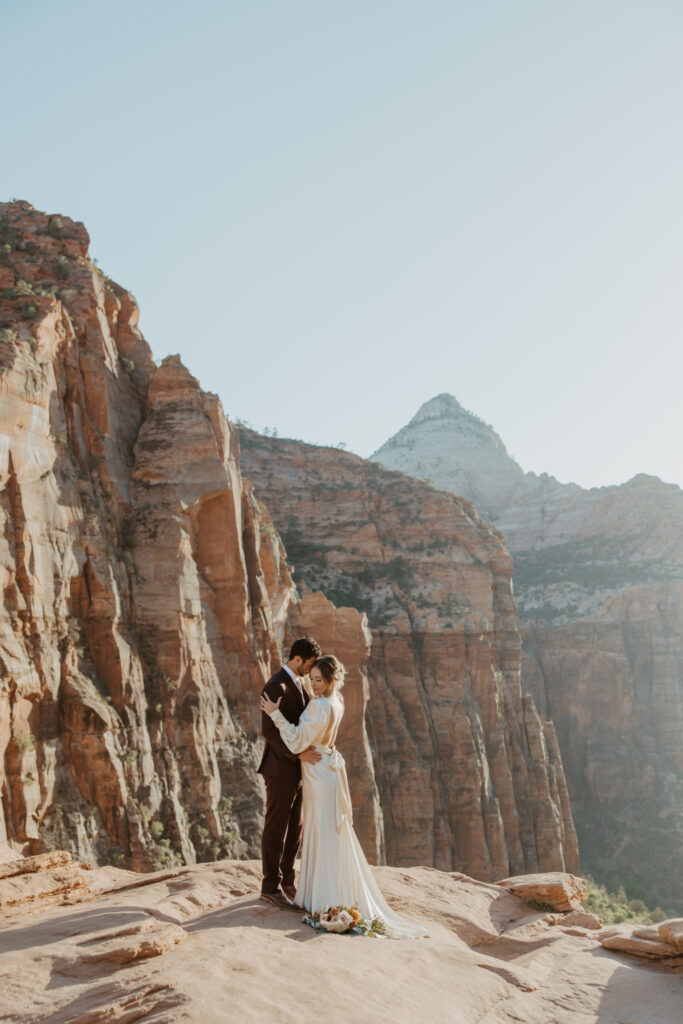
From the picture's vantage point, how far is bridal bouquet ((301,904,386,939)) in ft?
21.7

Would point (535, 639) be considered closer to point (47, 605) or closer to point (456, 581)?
point (456, 581)

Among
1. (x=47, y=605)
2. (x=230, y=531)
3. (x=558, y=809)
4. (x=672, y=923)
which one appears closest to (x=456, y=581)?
(x=558, y=809)

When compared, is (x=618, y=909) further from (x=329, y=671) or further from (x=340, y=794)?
(x=329, y=671)

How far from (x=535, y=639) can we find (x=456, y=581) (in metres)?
29.4

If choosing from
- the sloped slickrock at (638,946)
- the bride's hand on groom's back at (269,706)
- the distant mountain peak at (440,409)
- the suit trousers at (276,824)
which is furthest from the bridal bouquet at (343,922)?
the distant mountain peak at (440,409)

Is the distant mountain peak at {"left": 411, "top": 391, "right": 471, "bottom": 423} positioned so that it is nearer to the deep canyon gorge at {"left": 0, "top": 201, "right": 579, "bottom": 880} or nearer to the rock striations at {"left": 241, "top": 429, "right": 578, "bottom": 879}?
the rock striations at {"left": 241, "top": 429, "right": 578, "bottom": 879}

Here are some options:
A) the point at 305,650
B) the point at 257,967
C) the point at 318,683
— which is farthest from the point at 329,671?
the point at 257,967

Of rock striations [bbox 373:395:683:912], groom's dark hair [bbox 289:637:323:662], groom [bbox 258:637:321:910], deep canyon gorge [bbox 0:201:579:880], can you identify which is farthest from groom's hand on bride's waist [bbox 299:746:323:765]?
rock striations [bbox 373:395:683:912]

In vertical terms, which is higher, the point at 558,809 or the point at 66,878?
the point at 66,878

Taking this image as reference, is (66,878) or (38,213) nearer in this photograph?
(66,878)

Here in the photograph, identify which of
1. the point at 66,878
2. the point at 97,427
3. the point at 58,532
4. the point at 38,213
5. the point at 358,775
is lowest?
the point at 358,775

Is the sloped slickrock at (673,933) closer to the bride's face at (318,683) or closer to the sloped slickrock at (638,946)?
the sloped slickrock at (638,946)

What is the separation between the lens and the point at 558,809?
47719 millimetres

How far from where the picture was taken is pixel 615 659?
69562mm
